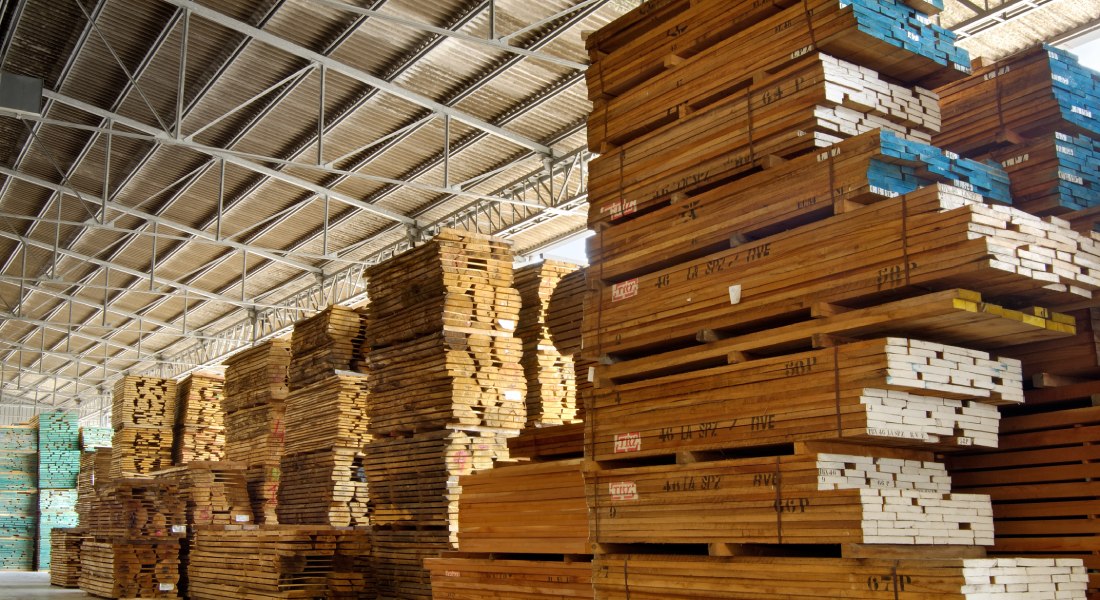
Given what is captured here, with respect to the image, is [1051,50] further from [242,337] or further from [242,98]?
[242,337]

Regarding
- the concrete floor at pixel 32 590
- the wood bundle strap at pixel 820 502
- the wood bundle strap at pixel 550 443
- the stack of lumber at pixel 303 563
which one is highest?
the wood bundle strap at pixel 550 443

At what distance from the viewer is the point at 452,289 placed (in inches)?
460

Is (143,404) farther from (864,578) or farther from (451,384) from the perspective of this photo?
(864,578)

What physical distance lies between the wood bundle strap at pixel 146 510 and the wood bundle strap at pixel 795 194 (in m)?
12.6

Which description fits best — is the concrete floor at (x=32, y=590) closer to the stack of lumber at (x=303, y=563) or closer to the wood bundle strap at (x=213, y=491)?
the wood bundle strap at (x=213, y=491)

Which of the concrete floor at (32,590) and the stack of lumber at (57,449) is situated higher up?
the stack of lumber at (57,449)

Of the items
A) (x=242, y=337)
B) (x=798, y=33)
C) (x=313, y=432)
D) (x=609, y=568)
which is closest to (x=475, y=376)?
(x=313, y=432)

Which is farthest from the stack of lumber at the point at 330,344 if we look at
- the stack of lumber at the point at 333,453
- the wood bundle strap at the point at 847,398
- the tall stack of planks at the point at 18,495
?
the tall stack of planks at the point at 18,495

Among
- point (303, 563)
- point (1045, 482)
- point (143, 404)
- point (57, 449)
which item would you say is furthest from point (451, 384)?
point (57, 449)

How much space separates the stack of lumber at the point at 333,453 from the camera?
14461 mm

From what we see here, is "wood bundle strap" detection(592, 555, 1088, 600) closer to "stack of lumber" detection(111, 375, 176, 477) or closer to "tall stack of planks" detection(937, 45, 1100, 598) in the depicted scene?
"tall stack of planks" detection(937, 45, 1100, 598)

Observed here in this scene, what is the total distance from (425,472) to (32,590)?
1264cm

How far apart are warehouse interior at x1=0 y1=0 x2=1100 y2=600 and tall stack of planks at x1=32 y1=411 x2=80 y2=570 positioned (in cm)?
18

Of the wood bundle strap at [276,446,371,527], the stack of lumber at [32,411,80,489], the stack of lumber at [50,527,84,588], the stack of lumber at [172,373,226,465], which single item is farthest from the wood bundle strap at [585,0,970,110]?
the stack of lumber at [32,411,80,489]
